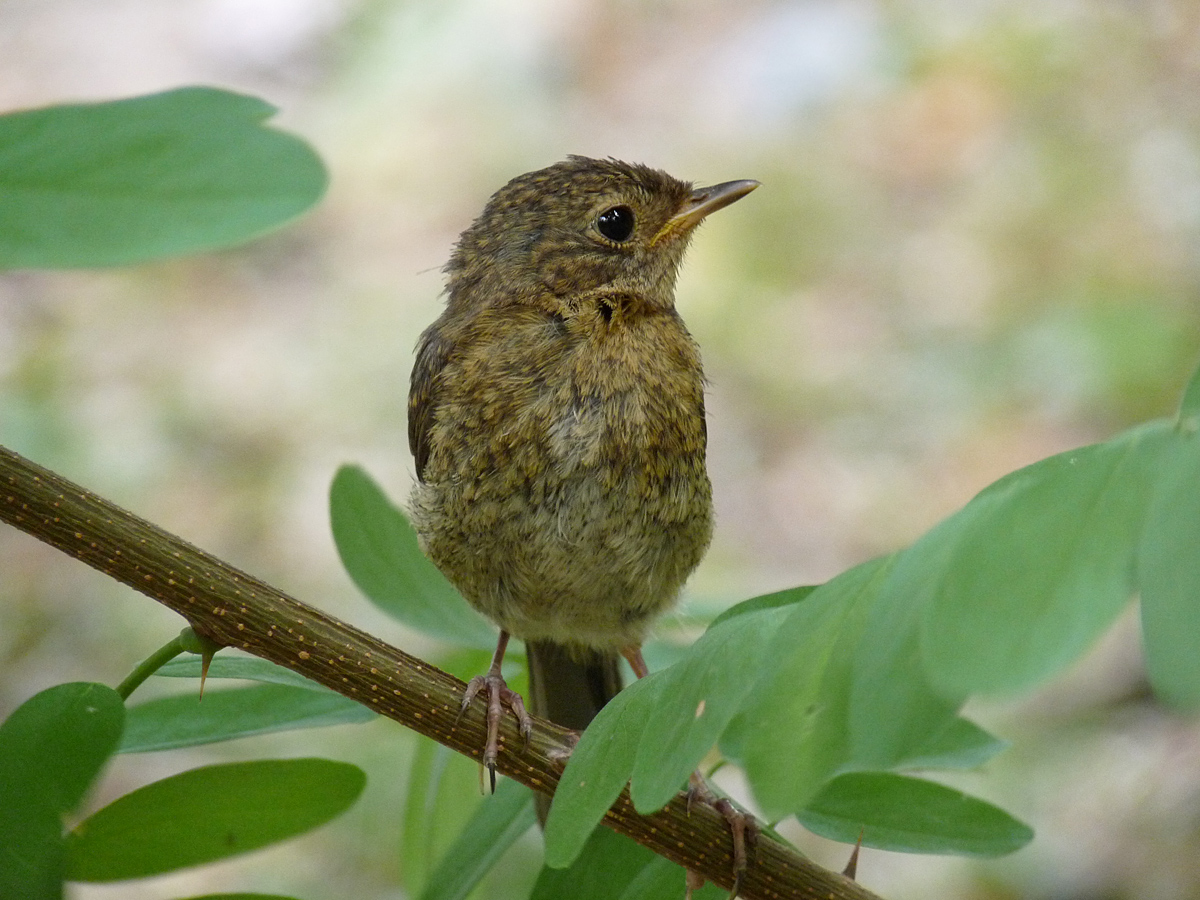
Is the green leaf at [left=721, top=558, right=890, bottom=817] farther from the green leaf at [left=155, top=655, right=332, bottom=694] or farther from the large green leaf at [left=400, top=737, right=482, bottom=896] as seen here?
the large green leaf at [left=400, top=737, right=482, bottom=896]

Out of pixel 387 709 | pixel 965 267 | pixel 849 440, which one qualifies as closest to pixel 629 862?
pixel 387 709

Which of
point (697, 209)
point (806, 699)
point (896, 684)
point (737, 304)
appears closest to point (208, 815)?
point (806, 699)

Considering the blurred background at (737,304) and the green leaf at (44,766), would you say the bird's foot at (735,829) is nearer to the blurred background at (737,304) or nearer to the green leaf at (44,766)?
the green leaf at (44,766)

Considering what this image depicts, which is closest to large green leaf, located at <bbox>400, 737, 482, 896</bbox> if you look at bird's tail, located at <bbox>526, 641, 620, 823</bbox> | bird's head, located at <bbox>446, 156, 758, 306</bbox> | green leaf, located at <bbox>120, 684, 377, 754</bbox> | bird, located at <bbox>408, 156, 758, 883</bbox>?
green leaf, located at <bbox>120, 684, 377, 754</bbox>

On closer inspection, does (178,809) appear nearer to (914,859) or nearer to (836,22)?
(914,859)

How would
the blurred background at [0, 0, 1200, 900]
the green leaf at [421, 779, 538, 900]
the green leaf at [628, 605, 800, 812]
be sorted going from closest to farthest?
1. the green leaf at [628, 605, 800, 812]
2. the green leaf at [421, 779, 538, 900]
3. the blurred background at [0, 0, 1200, 900]

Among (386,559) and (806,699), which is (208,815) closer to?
(386,559)

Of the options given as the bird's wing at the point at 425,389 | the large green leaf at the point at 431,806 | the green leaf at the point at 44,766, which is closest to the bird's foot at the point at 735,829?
the large green leaf at the point at 431,806
